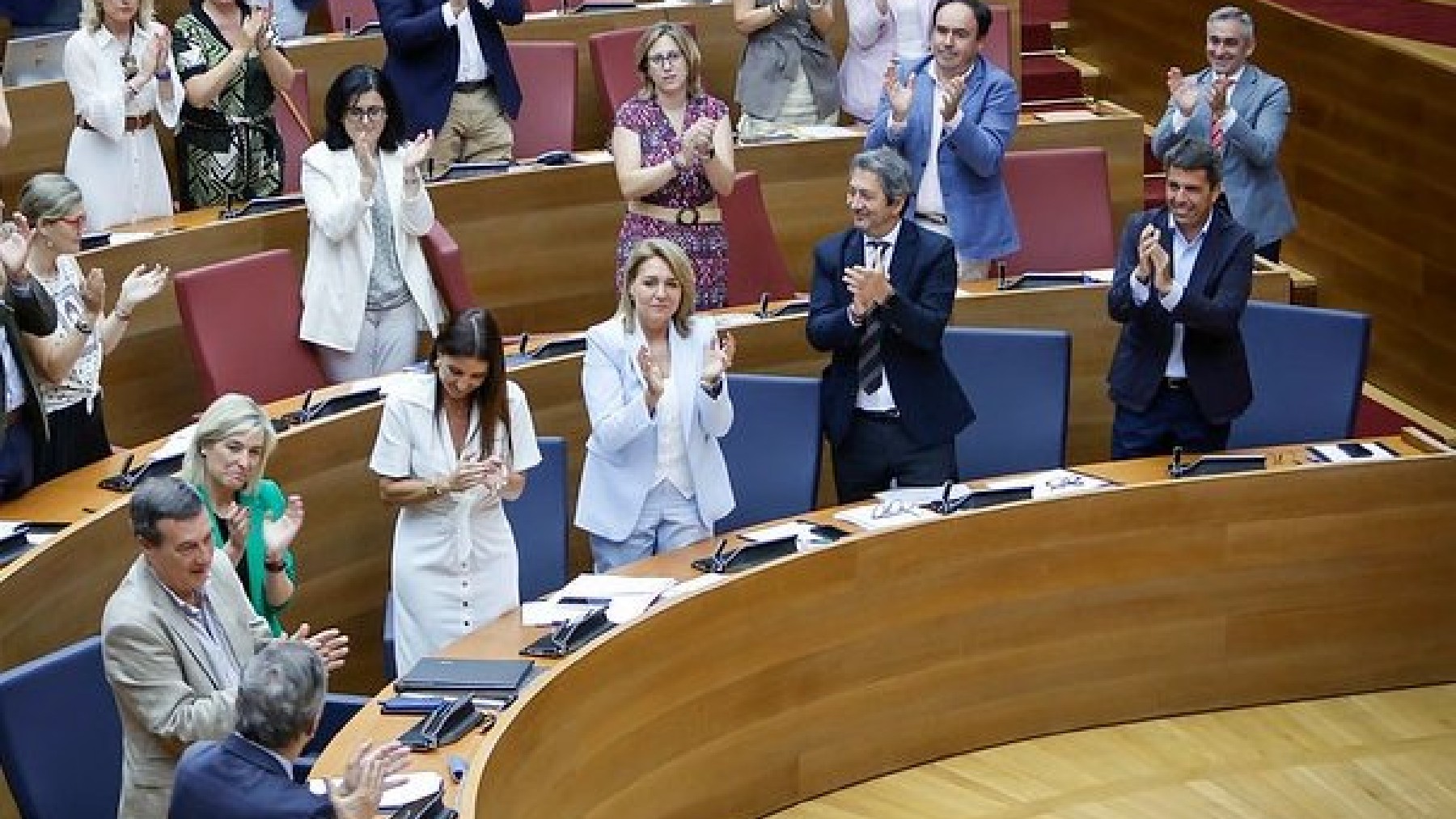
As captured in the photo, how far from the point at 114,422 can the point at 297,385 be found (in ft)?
1.65

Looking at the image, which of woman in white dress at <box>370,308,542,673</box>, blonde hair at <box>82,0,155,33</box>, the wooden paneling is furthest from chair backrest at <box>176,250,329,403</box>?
the wooden paneling

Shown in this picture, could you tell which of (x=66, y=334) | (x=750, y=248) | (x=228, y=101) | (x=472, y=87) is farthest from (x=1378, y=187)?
(x=66, y=334)

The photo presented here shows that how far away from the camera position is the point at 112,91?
279 inches

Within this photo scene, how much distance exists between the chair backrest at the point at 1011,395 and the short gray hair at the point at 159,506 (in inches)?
107

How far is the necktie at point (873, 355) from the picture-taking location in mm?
6234

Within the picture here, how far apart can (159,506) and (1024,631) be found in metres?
2.42

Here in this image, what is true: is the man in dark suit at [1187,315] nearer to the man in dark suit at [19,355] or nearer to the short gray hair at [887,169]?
the short gray hair at [887,169]

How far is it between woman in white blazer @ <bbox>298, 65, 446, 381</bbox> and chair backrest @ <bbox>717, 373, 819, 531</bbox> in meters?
1.07

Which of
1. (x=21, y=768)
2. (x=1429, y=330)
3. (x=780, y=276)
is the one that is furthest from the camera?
(x=1429, y=330)

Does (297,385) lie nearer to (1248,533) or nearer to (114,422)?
(114,422)

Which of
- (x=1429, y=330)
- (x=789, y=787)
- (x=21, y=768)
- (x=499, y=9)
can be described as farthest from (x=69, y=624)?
(x=1429, y=330)

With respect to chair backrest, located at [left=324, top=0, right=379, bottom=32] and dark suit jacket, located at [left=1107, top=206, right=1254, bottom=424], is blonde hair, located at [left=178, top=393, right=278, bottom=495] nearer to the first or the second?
dark suit jacket, located at [left=1107, top=206, right=1254, bottom=424]

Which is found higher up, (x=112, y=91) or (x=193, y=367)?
(x=112, y=91)

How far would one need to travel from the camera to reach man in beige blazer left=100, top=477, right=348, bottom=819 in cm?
454
